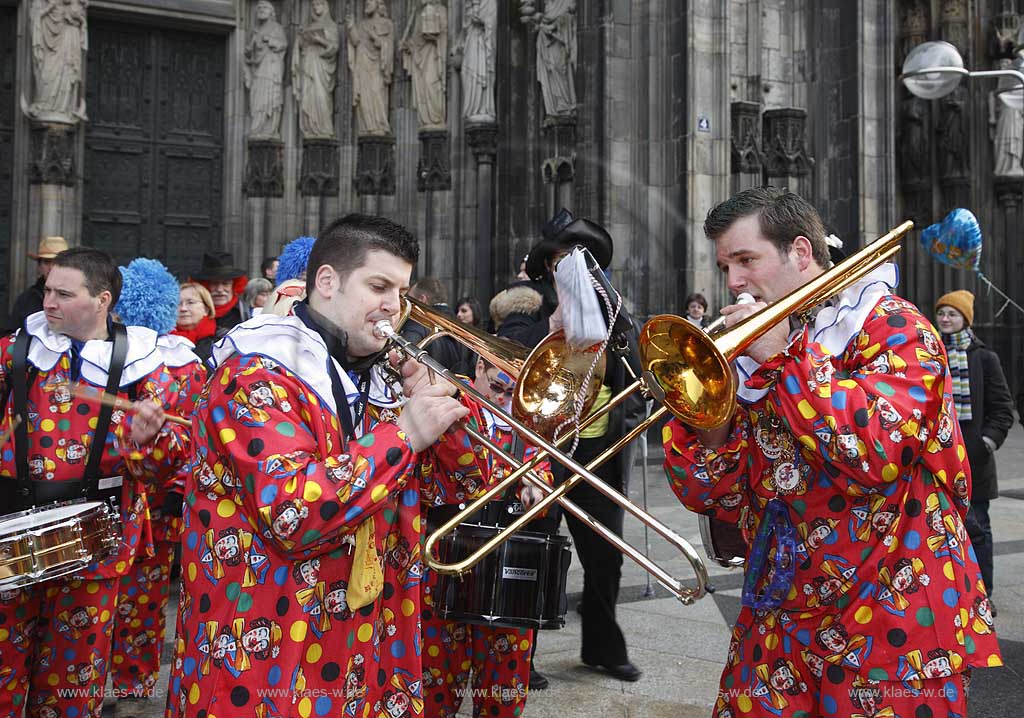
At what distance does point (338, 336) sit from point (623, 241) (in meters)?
9.55

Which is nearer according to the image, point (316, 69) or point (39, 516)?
point (39, 516)

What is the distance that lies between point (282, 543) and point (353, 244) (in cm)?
76

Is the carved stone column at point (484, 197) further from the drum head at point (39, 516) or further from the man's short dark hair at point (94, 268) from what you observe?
the drum head at point (39, 516)

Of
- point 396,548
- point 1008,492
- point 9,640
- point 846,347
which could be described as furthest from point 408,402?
point 1008,492

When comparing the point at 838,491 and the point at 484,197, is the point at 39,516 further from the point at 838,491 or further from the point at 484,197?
the point at 484,197

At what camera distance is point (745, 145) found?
12.4m

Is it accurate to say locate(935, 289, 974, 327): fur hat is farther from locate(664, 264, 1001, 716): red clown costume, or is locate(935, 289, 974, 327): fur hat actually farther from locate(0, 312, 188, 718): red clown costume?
locate(0, 312, 188, 718): red clown costume

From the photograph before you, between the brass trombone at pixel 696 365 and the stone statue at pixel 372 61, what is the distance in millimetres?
12523

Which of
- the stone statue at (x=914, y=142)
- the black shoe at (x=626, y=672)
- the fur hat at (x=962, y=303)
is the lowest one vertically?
the black shoe at (x=626, y=672)

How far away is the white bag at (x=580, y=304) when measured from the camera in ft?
7.75

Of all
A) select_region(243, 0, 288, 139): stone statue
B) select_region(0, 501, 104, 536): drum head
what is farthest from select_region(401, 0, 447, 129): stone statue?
select_region(0, 501, 104, 536): drum head

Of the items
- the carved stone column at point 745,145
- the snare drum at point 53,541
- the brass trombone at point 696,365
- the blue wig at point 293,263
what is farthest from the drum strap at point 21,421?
the carved stone column at point 745,145

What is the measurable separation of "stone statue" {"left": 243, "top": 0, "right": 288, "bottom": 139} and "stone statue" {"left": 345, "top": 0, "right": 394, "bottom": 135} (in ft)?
3.53

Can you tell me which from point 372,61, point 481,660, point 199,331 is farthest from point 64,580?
point 372,61
